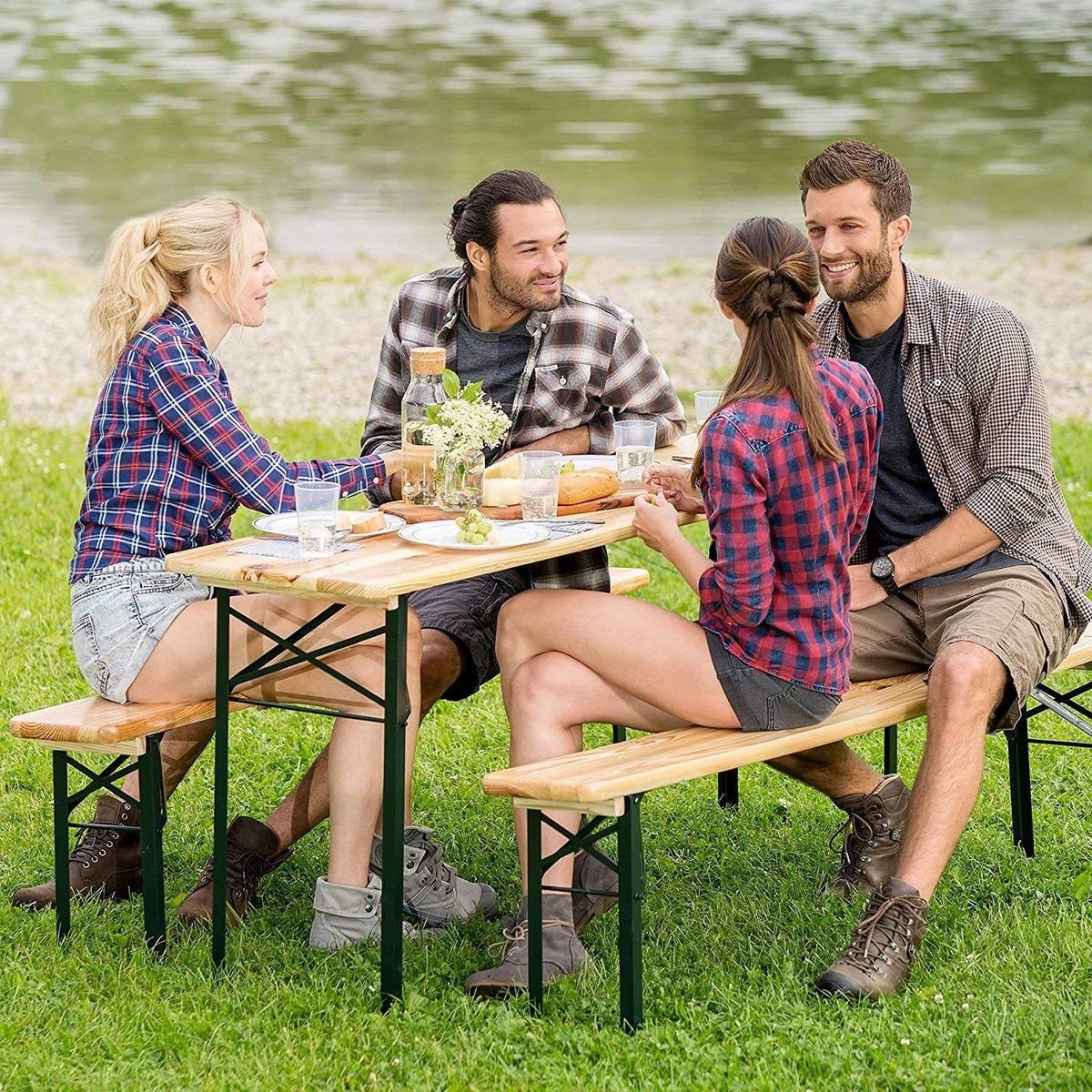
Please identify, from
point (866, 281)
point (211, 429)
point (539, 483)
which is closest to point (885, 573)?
point (866, 281)

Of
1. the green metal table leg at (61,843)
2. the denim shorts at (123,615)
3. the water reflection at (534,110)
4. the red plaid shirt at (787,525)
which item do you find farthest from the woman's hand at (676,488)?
the water reflection at (534,110)

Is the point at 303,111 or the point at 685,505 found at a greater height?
the point at 303,111

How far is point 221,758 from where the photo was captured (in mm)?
3789

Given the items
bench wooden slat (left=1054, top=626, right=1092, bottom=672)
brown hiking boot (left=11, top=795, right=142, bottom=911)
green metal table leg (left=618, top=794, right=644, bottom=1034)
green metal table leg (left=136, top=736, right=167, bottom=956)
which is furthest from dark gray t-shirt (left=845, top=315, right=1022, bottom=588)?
brown hiking boot (left=11, top=795, right=142, bottom=911)

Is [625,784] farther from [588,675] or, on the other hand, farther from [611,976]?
[611,976]

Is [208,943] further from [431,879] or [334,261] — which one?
[334,261]

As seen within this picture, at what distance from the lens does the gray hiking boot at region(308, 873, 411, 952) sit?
3916 millimetres

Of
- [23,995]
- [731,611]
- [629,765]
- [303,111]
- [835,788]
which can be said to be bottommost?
[23,995]

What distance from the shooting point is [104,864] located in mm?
4293

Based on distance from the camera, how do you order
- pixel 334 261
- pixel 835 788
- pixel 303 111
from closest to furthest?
pixel 835 788 < pixel 334 261 < pixel 303 111

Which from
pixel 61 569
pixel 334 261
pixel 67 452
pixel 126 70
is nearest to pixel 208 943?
pixel 61 569

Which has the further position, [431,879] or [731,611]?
[431,879]

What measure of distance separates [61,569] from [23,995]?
344 centimetres

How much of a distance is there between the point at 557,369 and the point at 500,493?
30.8 inches
